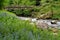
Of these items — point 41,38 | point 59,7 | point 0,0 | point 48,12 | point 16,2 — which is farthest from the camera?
point 16,2

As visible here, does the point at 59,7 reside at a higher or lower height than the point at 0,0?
lower

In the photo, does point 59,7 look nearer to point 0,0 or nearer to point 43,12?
point 43,12

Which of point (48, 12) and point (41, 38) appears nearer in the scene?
point (41, 38)

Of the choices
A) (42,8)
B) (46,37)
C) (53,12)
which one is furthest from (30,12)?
(46,37)

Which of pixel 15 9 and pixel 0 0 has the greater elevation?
pixel 0 0

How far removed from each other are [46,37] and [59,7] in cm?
2385

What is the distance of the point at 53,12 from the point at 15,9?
536cm

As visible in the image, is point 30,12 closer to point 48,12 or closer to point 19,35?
point 48,12

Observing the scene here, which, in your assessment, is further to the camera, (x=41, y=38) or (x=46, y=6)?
(x=46, y=6)

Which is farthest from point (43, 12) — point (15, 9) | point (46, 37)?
point (46, 37)

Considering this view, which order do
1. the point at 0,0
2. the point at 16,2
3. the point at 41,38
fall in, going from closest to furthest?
the point at 41,38
the point at 0,0
the point at 16,2

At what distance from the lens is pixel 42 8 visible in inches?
1154

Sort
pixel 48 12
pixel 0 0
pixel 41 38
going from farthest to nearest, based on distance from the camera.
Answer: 1. pixel 48 12
2. pixel 0 0
3. pixel 41 38

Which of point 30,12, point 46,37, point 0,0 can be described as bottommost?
point 30,12
